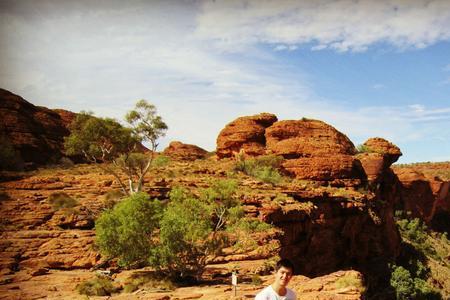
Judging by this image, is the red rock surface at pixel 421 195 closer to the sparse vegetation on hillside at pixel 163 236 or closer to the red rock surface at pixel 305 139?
the red rock surface at pixel 305 139

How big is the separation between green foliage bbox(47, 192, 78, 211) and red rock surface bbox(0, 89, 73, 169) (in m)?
17.7

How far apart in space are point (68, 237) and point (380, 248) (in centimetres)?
2470

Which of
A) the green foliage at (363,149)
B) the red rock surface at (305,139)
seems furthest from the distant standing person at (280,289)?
the green foliage at (363,149)

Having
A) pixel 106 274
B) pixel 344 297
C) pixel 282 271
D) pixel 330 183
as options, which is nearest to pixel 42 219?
pixel 106 274

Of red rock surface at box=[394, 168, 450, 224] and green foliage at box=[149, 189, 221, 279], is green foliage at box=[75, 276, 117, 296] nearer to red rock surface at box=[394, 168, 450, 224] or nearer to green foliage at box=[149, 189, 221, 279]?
green foliage at box=[149, 189, 221, 279]

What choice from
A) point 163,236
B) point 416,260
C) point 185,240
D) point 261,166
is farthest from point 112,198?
point 416,260

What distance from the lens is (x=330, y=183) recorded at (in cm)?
3450

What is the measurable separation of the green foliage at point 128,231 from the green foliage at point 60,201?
6.34 meters

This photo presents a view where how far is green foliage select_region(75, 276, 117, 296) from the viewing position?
513 inches

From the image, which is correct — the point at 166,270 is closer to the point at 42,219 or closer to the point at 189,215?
the point at 189,215

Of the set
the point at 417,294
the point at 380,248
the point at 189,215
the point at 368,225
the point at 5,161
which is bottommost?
the point at 417,294

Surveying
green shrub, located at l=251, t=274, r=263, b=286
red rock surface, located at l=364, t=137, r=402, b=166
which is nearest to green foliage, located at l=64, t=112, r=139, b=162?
green shrub, located at l=251, t=274, r=263, b=286

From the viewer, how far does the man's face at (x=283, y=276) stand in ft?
14.8

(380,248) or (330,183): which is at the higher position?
(330,183)
